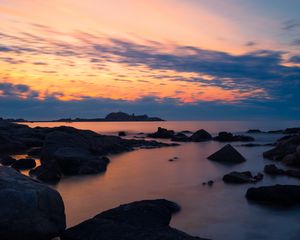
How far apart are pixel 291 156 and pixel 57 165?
16267mm

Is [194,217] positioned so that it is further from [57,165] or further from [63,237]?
[57,165]

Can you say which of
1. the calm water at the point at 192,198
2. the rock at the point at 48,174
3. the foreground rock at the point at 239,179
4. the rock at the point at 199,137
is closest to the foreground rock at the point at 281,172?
the calm water at the point at 192,198

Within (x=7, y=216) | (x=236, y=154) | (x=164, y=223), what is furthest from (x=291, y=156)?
(x=7, y=216)

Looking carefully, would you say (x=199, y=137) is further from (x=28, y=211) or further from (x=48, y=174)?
(x=28, y=211)

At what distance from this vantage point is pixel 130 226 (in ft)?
32.3

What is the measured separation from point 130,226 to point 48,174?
1171 cm

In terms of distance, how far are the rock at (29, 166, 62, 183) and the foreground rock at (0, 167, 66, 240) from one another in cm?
1038

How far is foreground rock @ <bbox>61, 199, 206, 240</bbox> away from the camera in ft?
30.3

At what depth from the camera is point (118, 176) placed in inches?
906

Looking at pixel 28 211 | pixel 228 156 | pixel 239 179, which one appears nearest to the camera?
pixel 28 211

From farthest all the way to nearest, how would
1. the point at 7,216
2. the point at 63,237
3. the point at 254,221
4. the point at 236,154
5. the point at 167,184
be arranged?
the point at 236,154, the point at 167,184, the point at 254,221, the point at 63,237, the point at 7,216

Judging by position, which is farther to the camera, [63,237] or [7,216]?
[63,237]

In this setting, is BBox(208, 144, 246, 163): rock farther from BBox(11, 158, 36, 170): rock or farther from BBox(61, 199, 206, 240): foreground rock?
BBox(61, 199, 206, 240): foreground rock

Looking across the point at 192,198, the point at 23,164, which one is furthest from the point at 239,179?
the point at 23,164
